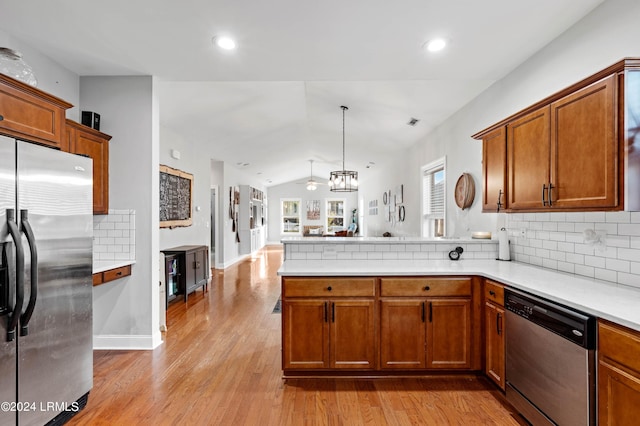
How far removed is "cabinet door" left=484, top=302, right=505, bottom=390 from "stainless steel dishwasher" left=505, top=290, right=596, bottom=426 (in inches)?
2.7

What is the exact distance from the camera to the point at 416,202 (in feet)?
19.3

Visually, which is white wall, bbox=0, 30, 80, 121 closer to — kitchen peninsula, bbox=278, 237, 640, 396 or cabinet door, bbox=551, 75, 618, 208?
kitchen peninsula, bbox=278, 237, 640, 396

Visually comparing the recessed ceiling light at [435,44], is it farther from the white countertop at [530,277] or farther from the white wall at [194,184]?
the white wall at [194,184]

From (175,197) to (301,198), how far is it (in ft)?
29.3

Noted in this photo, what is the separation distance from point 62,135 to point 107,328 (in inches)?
75.4

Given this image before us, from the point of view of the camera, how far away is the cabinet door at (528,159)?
2178mm

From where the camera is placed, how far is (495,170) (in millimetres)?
2719

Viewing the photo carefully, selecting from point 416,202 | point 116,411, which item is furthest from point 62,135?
point 416,202

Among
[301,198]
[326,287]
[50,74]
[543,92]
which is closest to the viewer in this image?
[326,287]

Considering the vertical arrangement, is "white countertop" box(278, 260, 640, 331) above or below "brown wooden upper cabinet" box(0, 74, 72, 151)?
below

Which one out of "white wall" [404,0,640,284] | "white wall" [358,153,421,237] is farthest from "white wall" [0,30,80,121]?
"white wall" [358,153,421,237]

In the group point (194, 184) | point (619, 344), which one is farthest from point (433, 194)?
point (194, 184)

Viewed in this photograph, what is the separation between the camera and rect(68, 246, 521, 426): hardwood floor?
6.93 ft

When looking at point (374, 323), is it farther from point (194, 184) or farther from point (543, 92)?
point (194, 184)
